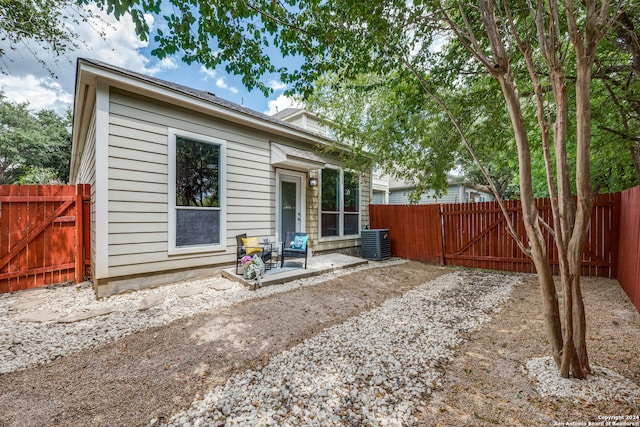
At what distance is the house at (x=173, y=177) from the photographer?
399cm

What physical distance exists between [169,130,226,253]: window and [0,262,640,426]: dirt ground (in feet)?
6.30

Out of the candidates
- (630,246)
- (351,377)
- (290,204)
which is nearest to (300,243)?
(290,204)

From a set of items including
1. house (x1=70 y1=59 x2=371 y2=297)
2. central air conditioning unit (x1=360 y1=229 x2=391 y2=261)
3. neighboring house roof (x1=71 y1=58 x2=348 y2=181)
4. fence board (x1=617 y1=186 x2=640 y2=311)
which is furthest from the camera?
central air conditioning unit (x1=360 y1=229 x2=391 y2=261)

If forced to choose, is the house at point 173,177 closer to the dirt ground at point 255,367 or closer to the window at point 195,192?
the window at point 195,192

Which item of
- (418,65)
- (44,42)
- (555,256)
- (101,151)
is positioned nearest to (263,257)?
(101,151)

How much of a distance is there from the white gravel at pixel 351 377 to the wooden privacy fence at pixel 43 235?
484 centimetres

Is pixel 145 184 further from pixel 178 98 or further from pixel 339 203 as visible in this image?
pixel 339 203

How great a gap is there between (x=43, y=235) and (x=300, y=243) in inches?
180

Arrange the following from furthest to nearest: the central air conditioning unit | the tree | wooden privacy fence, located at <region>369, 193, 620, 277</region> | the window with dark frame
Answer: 1. the central air conditioning unit
2. wooden privacy fence, located at <region>369, 193, 620, 277</region>
3. the window with dark frame
4. the tree

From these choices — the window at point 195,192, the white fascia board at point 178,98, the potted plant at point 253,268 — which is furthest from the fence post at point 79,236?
the potted plant at point 253,268

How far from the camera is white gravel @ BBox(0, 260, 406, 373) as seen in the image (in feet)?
8.47

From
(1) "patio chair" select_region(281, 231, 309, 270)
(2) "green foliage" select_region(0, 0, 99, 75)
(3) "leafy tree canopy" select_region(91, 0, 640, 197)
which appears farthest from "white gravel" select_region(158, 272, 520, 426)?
(2) "green foliage" select_region(0, 0, 99, 75)

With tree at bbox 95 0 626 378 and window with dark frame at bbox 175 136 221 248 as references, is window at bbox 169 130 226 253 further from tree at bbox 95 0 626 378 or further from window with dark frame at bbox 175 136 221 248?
tree at bbox 95 0 626 378

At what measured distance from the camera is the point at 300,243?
563cm
